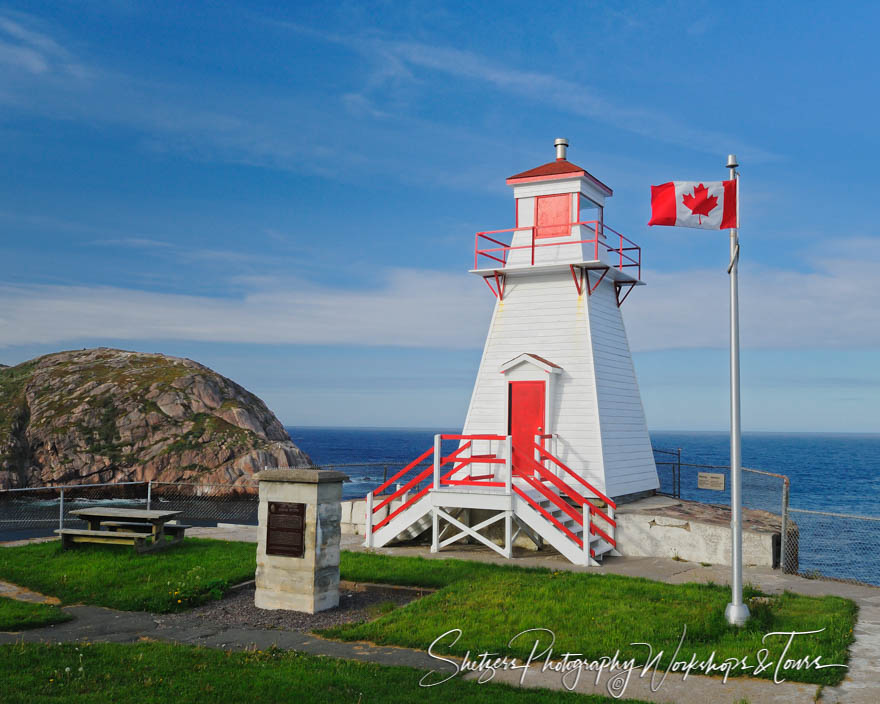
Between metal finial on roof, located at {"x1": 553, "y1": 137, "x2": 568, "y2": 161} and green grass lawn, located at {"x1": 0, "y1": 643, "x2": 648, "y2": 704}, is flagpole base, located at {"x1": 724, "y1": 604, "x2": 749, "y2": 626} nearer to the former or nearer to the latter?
green grass lawn, located at {"x1": 0, "y1": 643, "x2": 648, "y2": 704}

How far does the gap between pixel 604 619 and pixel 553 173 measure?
12.8 meters

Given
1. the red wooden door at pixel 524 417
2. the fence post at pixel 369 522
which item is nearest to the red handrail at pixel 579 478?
the red wooden door at pixel 524 417

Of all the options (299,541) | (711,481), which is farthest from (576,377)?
(299,541)

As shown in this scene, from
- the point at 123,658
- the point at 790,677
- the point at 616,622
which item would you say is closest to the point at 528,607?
the point at 616,622

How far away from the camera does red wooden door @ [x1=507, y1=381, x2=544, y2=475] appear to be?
1853cm

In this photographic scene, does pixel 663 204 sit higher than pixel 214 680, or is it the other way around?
pixel 663 204

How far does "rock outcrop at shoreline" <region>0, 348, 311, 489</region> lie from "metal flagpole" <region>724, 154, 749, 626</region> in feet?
139

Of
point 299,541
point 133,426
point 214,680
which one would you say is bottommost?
point 133,426

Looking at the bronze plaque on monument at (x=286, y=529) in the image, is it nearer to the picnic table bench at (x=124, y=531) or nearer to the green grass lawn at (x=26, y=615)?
the green grass lawn at (x=26, y=615)

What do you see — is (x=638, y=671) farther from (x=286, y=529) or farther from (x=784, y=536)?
(x=784, y=536)

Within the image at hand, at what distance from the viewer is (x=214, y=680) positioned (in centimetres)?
746

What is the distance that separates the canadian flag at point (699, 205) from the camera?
35.9 feet

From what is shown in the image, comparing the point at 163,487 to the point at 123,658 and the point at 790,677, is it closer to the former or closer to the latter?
the point at 123,658

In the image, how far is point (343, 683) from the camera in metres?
7.36
